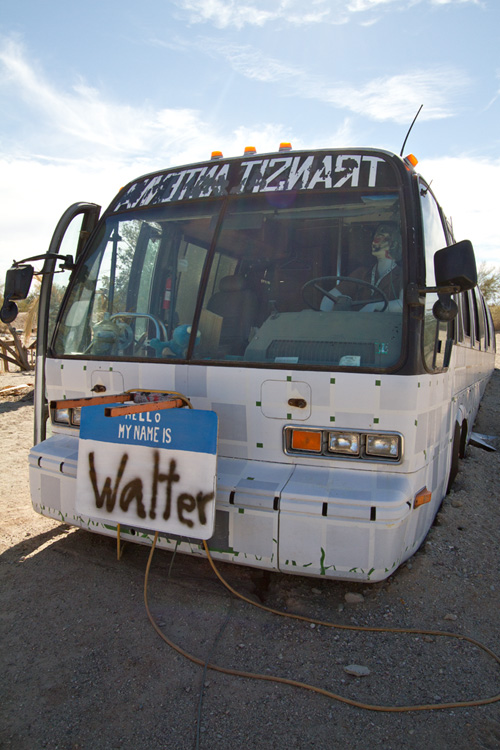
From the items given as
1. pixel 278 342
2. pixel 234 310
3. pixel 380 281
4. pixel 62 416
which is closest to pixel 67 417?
pixel 62 416

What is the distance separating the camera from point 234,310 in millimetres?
3152

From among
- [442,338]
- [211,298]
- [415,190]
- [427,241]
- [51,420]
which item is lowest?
[51,420]

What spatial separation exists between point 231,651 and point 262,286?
1981 millimetres

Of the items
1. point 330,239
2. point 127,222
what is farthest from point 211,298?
point 127,222

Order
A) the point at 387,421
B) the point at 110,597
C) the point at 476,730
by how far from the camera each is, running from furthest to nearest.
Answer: the point at 110,597 → the point at 387,421 → the point at 476,730

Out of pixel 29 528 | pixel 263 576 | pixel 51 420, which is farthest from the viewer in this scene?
pixel 29 528

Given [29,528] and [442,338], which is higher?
[442,338]

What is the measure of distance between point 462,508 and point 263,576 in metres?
1.80

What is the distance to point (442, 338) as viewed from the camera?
129 inches

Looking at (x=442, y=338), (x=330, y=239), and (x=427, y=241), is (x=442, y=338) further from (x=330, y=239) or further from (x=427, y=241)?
(x=330, y=239)

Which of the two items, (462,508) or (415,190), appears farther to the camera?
(462,508)

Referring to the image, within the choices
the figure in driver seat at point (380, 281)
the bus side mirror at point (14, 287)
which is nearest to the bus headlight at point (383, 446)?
Answer: the figure in driver seat at point (380, 281)

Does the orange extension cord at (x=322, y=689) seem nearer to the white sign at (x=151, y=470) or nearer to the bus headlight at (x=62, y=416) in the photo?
the white sign at (x=151, y=470)

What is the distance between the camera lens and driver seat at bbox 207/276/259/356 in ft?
10.1
